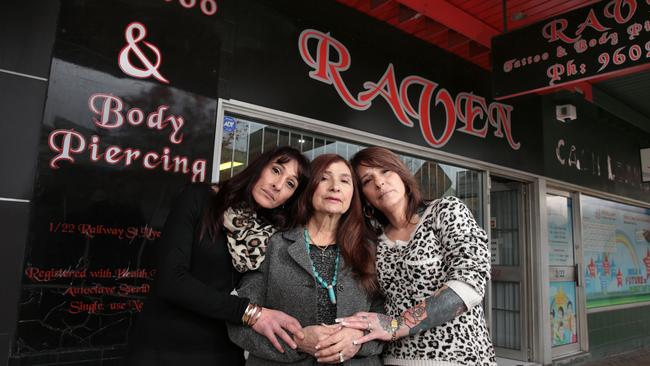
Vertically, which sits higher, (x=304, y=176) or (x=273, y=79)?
(x=273, y=79)

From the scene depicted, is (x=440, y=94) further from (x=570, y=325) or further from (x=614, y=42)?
(x=570, y=325)

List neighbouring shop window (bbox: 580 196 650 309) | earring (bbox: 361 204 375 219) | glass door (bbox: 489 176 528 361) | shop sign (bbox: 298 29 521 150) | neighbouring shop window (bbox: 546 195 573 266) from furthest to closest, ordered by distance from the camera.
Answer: neighbouring shop window (bbox: 580 196 650 309) < neighbouring shop window (bbox: 546 195 573 266) < glass door (bbox: 489 176 528 361) < shop sign (bbox: 298 29 521 150) < earring (bbox: 361 204 375 219)

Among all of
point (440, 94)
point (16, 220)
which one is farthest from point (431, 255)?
point (440, 94)

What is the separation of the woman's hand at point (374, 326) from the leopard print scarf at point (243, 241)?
1.08 feet

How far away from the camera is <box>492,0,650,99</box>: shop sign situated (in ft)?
8.70

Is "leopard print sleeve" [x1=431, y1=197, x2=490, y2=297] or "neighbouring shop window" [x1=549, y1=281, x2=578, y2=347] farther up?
"leopard print sleeve" [x1=431, y1=197, x2=490, y2=297]

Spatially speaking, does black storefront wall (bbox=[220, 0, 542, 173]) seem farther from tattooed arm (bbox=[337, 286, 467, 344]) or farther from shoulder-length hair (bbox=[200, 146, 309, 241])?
tattooed arm (bbox=[337, 286, 467, 344])

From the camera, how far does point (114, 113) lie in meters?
2.14

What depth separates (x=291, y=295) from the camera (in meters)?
1.39

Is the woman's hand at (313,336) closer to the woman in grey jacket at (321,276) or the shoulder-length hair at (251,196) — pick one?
the woman in grey jacket at (321,276)

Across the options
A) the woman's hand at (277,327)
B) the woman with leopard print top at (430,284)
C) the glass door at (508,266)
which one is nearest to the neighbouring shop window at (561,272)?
the glass door at (508,266)

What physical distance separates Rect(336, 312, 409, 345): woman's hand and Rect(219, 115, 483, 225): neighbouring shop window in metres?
1.10

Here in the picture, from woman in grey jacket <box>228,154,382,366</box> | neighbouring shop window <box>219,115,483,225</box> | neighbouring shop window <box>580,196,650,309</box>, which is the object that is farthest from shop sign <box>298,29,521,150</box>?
neighbouring shop window <box>580,196,650,309</box>

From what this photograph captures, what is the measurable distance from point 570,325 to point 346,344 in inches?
188
